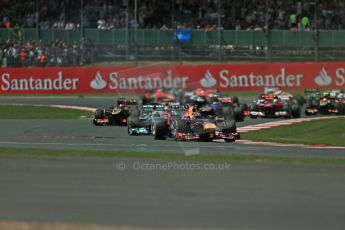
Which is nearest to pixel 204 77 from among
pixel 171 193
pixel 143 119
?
pixel 143 119

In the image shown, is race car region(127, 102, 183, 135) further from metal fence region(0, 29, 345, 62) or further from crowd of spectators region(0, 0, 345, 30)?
crowd of spectators region(0, 0, 345, 30)

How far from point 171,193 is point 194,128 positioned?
350 inches

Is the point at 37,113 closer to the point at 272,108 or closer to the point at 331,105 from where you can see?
the point at 272,108

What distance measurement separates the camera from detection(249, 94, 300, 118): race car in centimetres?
2772

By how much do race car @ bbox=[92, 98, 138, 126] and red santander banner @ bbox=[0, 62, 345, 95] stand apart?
11.9m

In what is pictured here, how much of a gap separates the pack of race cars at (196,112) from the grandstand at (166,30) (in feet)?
31.5

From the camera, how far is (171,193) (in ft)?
32.3

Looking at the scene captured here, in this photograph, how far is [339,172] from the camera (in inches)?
467

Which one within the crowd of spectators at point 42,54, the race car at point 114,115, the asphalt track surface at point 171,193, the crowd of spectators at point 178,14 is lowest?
the race car at point 114,115

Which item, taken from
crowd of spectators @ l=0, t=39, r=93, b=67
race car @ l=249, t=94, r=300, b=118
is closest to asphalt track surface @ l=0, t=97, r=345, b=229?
race car @ l=249, t=94, r=300, b=118

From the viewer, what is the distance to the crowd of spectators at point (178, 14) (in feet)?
129

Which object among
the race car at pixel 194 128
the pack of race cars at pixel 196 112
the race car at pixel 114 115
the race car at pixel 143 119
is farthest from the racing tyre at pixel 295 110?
the race car at pixel 194 128

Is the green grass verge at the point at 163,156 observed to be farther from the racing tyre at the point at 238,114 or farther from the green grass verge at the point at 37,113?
the green grass verge at the point at 37,113

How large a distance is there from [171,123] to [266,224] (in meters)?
11.2
